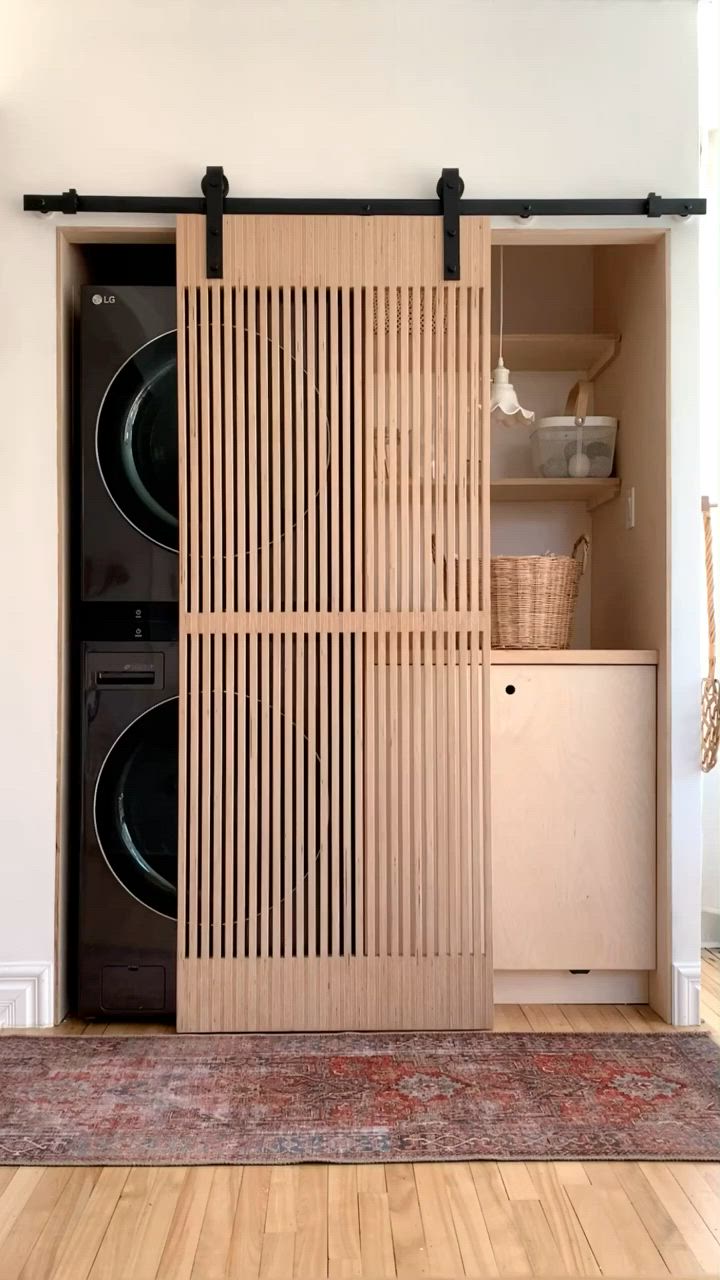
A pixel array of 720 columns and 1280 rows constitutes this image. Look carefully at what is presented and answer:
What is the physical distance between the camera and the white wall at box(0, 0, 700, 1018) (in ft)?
9.13

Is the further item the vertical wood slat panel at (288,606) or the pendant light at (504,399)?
the pendant light at (504,399)

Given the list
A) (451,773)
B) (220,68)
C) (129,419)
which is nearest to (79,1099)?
(451,773)

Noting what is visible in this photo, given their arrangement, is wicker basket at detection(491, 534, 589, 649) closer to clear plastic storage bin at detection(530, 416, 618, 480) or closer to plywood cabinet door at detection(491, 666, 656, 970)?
plywood cabinet door at detection(491, 666, 656, 970)

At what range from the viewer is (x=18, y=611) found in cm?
280

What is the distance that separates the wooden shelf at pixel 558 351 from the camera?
327 centimetres

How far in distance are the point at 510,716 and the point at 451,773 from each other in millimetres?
242

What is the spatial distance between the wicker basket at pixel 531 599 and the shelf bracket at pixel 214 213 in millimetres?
1040

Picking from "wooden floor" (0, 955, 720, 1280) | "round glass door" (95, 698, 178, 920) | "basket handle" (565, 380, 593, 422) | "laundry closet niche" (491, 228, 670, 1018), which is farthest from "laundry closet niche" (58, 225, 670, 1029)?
"wooden floor" (0, 955, 720, 1280)

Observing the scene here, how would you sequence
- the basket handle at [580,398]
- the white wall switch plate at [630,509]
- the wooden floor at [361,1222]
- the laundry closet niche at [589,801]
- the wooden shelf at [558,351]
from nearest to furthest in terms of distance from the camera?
the wooden floor at [361,1222] → the laundry closet niche at [589,801] → the white wall switch plate at [630,509] → the wooden shelf at [558,351] → the basket handle at [580,398]

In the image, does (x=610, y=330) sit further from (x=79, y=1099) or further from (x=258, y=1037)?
(x=79, y=1099)

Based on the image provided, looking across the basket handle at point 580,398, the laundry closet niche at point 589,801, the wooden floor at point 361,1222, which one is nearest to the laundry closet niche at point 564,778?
the laundry closet niche at point 589,801

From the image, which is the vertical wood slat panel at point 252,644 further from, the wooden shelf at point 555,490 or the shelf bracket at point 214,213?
A: the wooden shelf at point 555,490

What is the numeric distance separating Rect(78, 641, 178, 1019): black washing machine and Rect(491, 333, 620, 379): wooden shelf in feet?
4.58

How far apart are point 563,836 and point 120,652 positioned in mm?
1222
